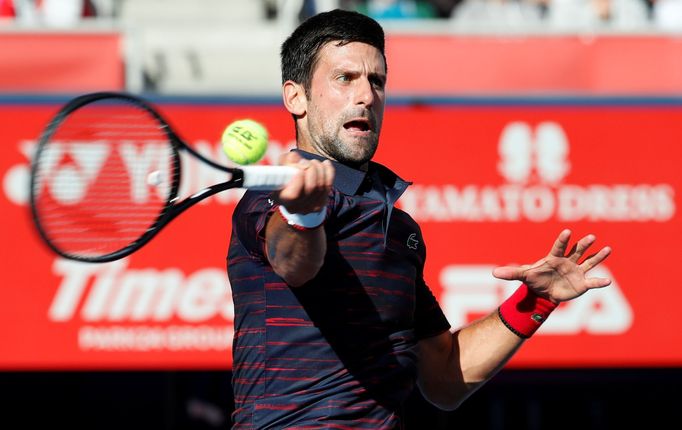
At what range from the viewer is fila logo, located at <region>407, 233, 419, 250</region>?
313cm

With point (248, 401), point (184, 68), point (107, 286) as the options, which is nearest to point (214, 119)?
point (107, 286)

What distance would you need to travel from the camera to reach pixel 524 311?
135 inches

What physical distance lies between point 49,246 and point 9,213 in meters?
3.44

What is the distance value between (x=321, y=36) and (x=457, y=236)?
3111 mm

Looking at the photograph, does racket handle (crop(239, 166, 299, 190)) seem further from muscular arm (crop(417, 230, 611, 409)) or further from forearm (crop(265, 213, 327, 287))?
muscular arm (crop(417, 230, 611, 409))

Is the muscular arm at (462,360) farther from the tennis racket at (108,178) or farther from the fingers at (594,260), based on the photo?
the tennis racket at (108,178)

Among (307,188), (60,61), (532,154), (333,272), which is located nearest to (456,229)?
(532,154)

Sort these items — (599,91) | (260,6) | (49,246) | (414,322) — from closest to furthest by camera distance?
(49,246) < (414,322) < (599,91) < (260,6)

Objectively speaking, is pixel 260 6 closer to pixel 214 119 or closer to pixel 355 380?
pixel 214 119

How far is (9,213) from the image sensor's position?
19.9 feet

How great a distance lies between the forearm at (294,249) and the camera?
8.83 feet

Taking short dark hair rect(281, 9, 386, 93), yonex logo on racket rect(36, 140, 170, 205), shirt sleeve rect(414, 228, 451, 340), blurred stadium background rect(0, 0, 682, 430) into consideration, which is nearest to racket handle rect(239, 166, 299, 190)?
short dark hair rect(281, 9, 386, 93)

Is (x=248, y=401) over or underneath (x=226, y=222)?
over

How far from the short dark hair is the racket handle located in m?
0.61
